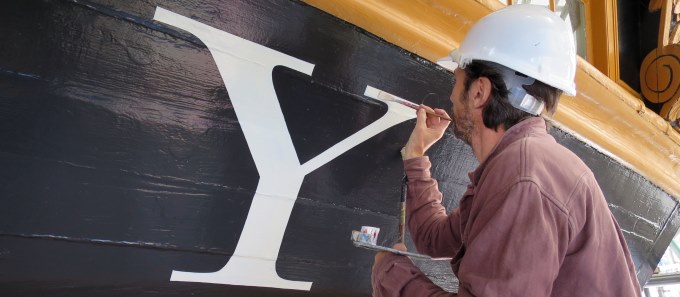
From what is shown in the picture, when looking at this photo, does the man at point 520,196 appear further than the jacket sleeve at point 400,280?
No

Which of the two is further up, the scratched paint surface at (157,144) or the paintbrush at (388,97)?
the paintbrush at (388,97)

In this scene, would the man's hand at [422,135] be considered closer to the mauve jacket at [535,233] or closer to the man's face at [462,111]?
the man's face at [462,111]

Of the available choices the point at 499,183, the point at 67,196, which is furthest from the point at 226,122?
the point at 499,183

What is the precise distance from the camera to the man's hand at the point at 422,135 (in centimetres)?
121

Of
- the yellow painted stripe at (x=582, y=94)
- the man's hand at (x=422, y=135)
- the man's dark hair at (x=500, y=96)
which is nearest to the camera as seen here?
the man's dark hair at (x=500, y=96)

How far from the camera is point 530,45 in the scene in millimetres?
980

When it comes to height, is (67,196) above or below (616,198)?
below

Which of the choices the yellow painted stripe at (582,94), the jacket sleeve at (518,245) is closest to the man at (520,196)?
the jacket sleeve at (518,245)

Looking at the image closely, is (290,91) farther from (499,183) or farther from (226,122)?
(499,183)

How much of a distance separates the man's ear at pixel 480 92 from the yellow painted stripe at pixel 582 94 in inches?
9.3

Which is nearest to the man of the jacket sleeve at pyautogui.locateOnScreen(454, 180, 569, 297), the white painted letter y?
the jacket sleeve at pyautogui.locateOnScreen(454, 180, 569, 297)

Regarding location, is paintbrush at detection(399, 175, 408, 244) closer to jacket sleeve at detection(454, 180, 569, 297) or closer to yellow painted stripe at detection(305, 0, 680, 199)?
yellow painted stripe at detection(305, 0, 680, 199)

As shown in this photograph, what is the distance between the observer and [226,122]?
0.94 meters

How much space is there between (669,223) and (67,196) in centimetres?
264
